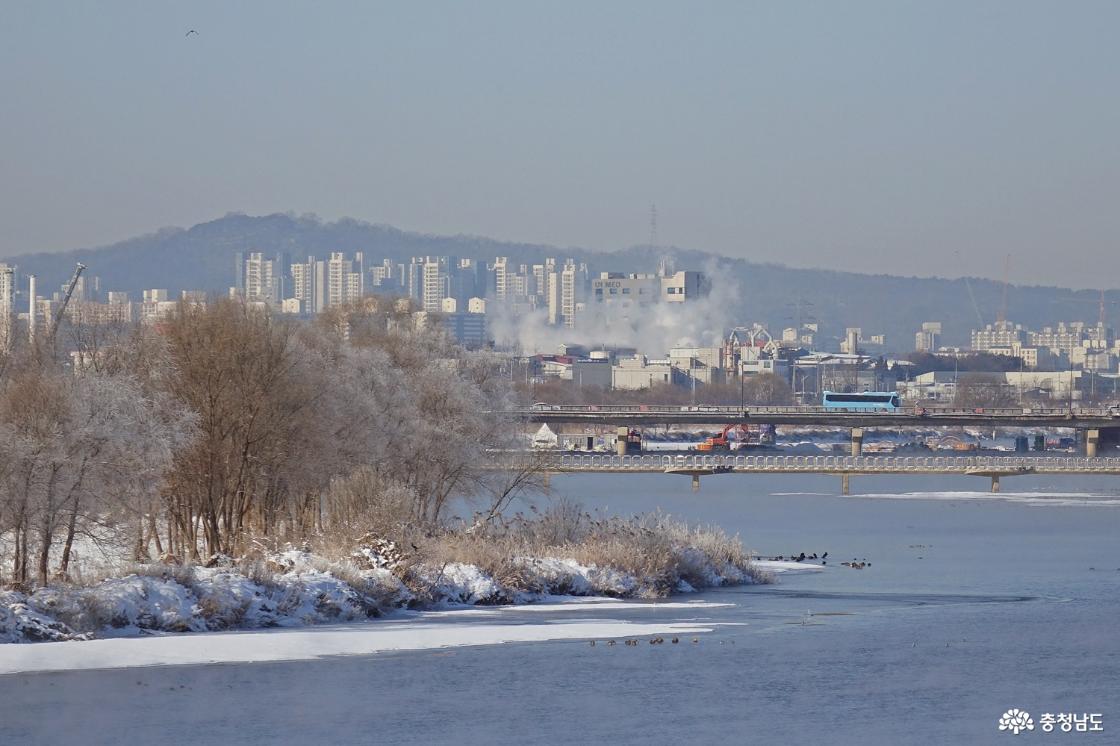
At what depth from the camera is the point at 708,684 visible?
84.4 ft

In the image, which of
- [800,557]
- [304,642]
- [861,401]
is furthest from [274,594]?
[861,401]

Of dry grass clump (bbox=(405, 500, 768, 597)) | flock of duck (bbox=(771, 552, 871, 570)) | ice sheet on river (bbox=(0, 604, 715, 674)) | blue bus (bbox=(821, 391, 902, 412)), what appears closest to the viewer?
ice sheet on river (bbox=(0, 604, 715, 674))

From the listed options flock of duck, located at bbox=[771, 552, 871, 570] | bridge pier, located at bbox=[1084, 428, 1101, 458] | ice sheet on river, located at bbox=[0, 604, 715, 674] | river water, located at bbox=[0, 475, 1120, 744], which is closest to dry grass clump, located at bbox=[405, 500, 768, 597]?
river water, located at bbox=[0, 475, 1120, 744]

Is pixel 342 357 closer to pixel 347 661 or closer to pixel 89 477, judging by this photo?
pixel 89 477

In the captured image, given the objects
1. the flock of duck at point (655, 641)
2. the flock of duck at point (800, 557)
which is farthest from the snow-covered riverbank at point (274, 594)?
the flock of duck at point (800, 557)

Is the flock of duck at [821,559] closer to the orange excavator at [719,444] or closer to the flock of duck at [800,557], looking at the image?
the flock of duck at [800,557]

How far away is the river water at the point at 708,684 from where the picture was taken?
21.9 m

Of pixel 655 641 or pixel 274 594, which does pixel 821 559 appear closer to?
pixel 655 641

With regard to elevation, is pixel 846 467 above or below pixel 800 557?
below

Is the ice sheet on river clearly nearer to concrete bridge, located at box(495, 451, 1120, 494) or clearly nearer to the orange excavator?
concrete bridge, located at box(495, 451, 1120, 494)

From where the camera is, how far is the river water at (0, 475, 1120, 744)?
21.9 m

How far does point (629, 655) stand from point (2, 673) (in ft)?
31.2

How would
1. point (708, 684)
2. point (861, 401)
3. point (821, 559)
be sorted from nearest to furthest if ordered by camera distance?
point (708, 684)
point (821, 559)
point (861, 401)

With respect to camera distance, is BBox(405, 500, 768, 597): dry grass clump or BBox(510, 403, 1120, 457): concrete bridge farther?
BBox(510, 403, 1120, 457): concrete bridge
